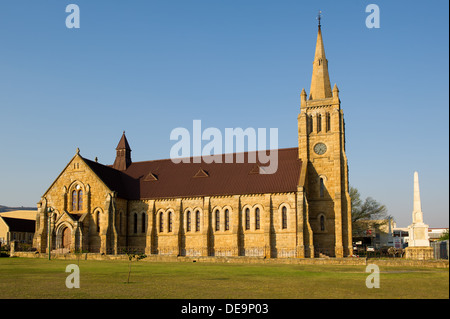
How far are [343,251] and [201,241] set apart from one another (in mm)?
17258

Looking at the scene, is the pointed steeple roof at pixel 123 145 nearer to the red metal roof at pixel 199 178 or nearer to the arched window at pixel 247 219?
the red metal roof at pixel 199 178

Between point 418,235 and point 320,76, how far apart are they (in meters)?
27.3

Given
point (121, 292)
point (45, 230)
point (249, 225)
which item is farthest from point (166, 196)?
point (121, 292)

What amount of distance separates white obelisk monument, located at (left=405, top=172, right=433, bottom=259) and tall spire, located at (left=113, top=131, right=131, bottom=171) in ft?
139

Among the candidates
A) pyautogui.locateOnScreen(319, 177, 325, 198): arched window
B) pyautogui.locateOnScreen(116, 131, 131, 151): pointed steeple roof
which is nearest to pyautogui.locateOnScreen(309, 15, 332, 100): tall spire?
pyautogui.locateOnScreen(319, 177, 325, 198): arched window

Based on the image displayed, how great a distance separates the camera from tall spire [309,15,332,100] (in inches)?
2265

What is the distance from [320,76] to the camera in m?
58.3

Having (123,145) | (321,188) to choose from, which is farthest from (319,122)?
(123,145)

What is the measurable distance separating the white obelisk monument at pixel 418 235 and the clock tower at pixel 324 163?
1233 centimetres

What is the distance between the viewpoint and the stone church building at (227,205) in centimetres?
5153

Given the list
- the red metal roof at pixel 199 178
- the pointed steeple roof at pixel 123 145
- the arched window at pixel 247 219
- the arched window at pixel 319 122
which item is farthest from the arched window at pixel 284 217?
the pointed steeple roof at pixel 123 145

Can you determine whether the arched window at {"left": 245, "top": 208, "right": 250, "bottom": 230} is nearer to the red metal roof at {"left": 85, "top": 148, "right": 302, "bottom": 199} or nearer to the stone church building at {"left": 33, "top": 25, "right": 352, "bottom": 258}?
the stone church building at {"left": 33, "top": 25, "right": 352, "bottom": 258}
